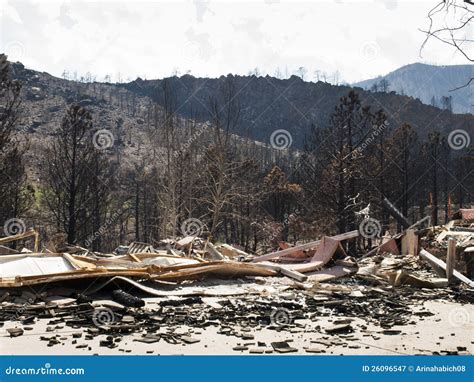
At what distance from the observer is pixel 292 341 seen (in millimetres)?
5531

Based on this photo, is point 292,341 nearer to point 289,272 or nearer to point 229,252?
point 289,272

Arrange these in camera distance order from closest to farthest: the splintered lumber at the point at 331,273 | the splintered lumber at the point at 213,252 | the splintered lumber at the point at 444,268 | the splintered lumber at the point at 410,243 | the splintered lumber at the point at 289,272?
the splintered lumber at the point at 444,268 < the splintered lumber at the point at 289,272 < the splintered lumber at the point at 331,273 < the splintered lumber at the point at 213,252 < the splintered lumber at the point at 410,243

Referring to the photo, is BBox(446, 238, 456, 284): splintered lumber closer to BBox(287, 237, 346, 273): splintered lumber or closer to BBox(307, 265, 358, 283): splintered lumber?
BBox(307, 265, 358, 283): splintered lumber

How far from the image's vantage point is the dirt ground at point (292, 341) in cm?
504

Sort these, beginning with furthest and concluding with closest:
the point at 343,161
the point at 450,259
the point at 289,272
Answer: the point at 343,161, the point at 289,272, the point at 450,259

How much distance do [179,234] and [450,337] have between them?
18610 mm

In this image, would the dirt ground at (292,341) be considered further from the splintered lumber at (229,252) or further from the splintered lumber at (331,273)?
the splintered lumber at (229,252)

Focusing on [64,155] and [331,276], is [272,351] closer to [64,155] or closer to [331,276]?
[331,276]

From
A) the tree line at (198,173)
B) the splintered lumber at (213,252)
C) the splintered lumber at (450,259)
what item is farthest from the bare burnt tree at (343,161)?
the splintered lumber at (450,259)

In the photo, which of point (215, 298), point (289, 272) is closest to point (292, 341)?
point (215, 298)

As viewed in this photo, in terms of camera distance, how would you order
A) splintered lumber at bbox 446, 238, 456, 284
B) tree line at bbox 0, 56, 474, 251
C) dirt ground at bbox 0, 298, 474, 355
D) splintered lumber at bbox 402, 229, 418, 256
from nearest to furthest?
1. dirt ground at bbox 0, 298, 474, 355
2. splintered lumber at bbox 446, 238, 456, 284
3. splintered lumber at bbox 402, 229, 418, 256
4. tree line at bbox 0, 56, 474, 251

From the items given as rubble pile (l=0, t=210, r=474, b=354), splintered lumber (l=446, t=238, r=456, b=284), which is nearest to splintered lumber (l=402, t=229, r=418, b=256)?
rubble pile (l=0, t=210, r=474, b=354)

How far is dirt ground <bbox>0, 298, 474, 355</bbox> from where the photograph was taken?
504cm

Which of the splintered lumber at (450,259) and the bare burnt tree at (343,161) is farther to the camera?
the bare burnt tree at (343,161)
